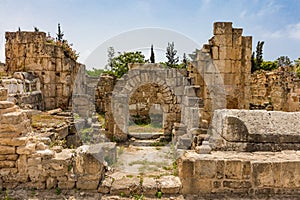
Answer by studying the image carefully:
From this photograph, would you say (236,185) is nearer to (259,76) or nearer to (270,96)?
(270,96)

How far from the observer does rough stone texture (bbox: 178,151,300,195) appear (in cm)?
319

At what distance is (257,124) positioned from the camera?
3615mm

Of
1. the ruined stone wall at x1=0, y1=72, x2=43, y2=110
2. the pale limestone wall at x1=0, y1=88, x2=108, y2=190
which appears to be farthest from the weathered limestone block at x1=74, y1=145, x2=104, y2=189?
the ruined stone wall at x1=0, y1=72, x2=43, y2=110

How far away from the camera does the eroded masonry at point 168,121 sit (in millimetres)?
3260

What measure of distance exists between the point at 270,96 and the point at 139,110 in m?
7.49

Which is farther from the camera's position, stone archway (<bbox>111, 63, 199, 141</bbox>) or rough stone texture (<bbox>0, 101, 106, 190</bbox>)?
stone archway (<bbox>111, 63, 199, 141</bbox>)

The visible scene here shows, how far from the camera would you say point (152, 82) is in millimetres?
10094

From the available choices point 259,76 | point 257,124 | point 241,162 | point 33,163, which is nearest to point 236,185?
point 241,162

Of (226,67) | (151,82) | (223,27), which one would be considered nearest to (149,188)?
(226,67)

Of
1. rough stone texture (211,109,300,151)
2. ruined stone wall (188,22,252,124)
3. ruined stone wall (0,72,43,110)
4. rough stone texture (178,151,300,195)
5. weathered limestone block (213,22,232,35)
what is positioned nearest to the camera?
rough stone texture (178,151,300,195)

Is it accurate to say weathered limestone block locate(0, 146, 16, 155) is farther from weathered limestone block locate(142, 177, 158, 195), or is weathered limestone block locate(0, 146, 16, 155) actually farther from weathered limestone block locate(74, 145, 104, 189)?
weathered limestone block locate(142, 177, 158, 195)

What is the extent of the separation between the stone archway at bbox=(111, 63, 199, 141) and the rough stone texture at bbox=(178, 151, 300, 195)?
6.21 meters

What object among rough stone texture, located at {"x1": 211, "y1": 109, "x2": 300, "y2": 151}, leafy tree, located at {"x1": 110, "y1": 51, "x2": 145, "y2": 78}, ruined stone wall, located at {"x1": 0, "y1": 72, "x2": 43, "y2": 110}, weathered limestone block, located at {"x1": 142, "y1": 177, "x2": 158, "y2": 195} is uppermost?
leafy tree, located at {"x1": 110, "y1": 51, "x2": 145, "y2": 78}

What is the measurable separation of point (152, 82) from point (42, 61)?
14.6ft
